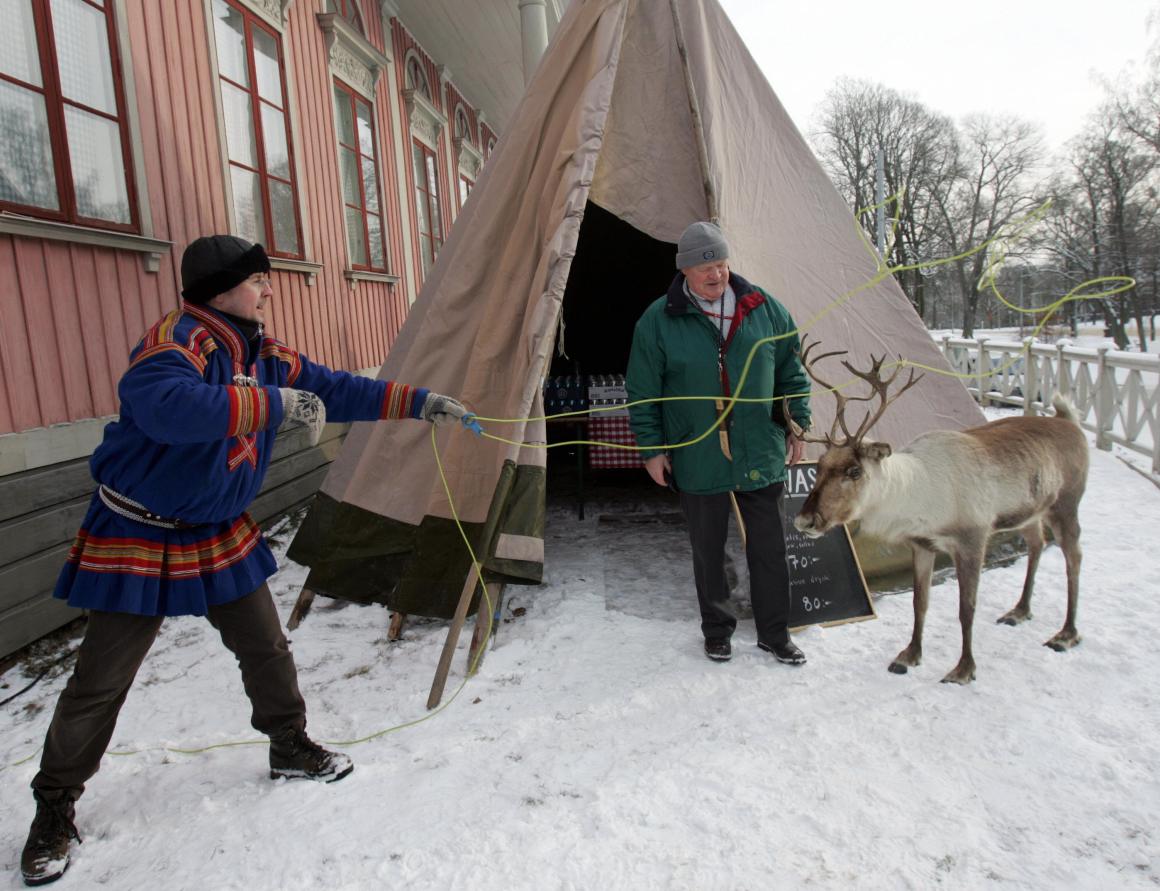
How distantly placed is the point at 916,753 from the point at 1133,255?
2180 cm

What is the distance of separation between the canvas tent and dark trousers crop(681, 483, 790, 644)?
717 millimetres

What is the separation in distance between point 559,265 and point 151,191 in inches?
101

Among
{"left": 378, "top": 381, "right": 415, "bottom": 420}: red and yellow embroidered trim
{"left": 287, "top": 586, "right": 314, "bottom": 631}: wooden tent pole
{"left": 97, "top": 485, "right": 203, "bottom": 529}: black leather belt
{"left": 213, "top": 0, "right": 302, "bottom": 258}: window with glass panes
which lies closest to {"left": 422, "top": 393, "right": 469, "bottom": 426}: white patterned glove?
{"left": 378, "top": 381, "right": 415, "bottom": 420}: red and yellow embroidered trim

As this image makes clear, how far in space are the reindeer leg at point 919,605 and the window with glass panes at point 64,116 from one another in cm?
415

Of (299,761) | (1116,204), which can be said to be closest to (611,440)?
(299,761)

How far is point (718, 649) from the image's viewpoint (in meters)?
3.06

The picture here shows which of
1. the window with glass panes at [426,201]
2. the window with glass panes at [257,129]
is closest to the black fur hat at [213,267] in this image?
the window with glass panes at [257,129]

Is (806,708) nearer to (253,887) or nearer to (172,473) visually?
(253,887)

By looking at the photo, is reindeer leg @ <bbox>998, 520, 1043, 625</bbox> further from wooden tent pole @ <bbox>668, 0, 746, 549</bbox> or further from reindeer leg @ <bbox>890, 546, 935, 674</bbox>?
wooden tent pole @ <bbox>668, 0, 746, 549</bbox>

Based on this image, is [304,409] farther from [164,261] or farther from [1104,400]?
[1104,400]

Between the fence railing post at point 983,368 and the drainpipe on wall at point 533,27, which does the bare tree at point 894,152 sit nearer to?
the fence railing post at point 983,368

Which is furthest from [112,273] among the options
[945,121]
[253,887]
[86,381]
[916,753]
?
[945,121]

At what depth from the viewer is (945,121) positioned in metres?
26.9

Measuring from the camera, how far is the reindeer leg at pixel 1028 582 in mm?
3238
